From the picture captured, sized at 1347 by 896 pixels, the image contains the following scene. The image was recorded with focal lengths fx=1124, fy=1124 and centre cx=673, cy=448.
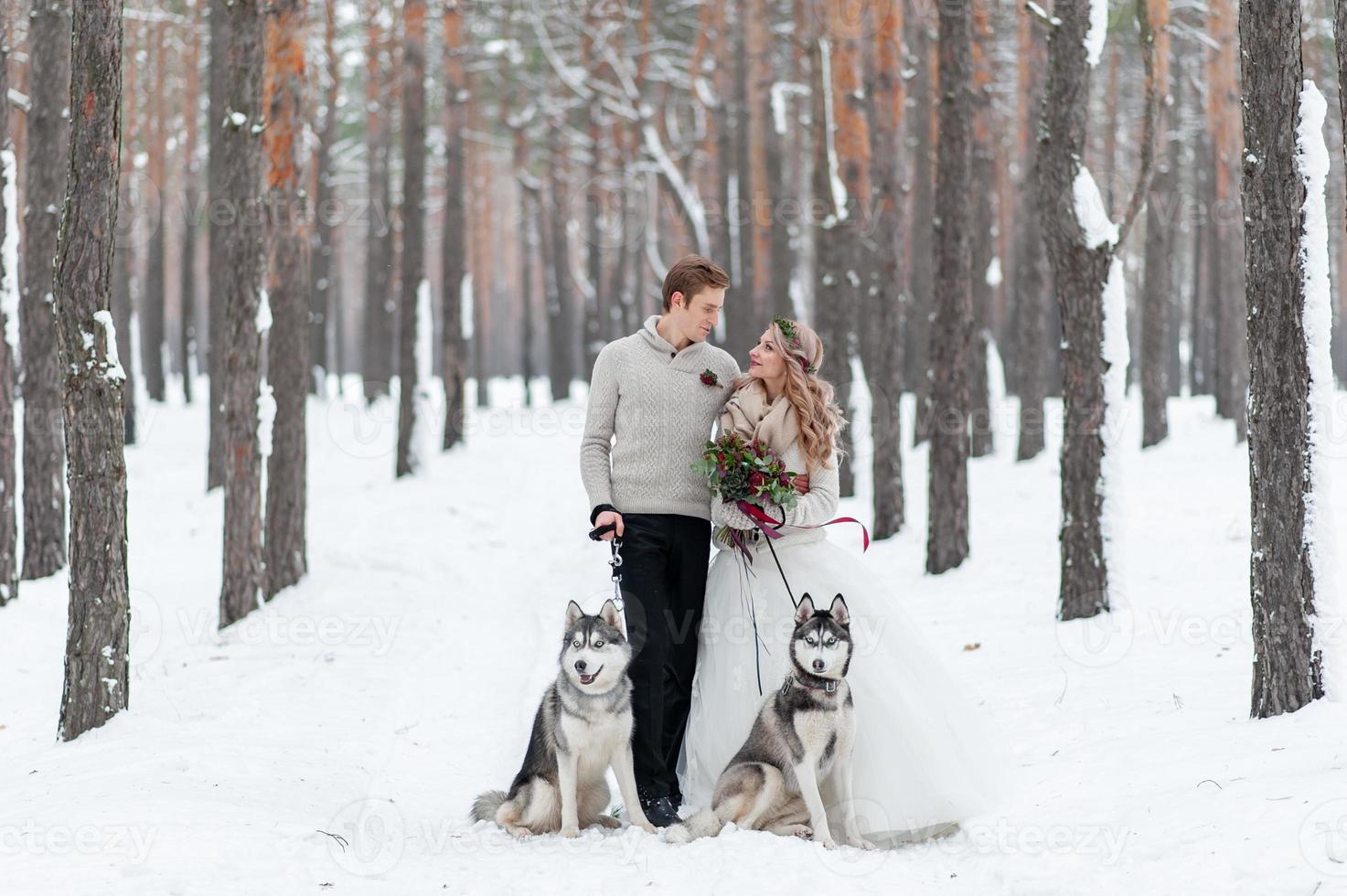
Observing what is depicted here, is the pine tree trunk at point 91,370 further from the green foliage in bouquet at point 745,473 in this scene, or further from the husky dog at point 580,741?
the green foliage in bouquet at point 745,473

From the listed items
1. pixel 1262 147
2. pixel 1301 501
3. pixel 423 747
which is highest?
pixel 1262 147

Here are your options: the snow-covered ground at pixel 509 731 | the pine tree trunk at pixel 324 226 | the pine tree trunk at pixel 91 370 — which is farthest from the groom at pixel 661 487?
the pine tree trunk at pixel 324 226

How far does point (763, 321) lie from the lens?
22938 millimetres

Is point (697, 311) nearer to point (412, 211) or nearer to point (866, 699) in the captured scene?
point (866, 699)

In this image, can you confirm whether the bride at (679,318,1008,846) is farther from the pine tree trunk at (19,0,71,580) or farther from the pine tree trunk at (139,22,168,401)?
the pine tree trunk at (139,22,168,401)

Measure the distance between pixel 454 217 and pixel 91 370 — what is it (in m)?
12.7

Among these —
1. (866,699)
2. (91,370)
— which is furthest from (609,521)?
(91,370)

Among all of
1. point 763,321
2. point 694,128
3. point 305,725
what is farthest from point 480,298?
point 305,725

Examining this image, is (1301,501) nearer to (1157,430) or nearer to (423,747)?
(423,747)

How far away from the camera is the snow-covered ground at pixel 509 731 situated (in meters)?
4.21

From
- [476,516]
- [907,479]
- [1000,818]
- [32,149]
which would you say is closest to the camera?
[1000,818]

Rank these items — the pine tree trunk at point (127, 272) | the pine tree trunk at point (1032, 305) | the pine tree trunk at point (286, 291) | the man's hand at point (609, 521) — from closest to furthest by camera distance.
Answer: the man's hand at point (609, 521), the pine tree trunk at point (286, 291), the pine tree trunk at point (1032, 305), the pine tree trunk at point (127, 272)

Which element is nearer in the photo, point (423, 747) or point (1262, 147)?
point (1262, 147)

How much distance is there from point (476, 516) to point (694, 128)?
17720 mm
